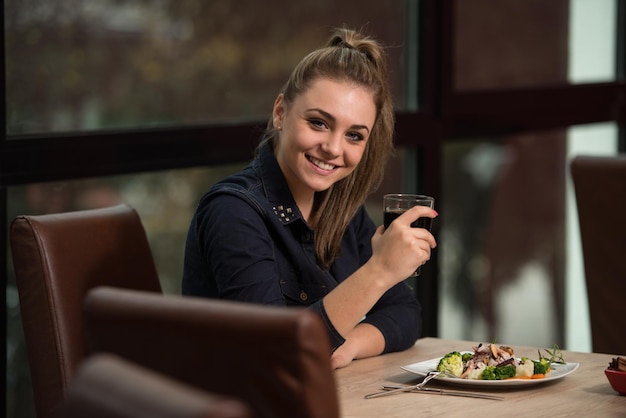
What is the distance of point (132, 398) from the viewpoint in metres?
0.94

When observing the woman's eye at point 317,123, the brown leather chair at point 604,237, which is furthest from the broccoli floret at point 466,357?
the brown leather chair at point 604,237

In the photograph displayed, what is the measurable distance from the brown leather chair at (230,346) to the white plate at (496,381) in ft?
2.31

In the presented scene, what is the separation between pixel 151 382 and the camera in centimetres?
96

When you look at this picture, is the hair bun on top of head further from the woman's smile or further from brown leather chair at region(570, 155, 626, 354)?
brown leather chair at region(570, 155, 626, 354)

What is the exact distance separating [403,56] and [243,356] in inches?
105

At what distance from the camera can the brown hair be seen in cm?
228

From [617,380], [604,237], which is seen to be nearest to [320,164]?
[617,380]

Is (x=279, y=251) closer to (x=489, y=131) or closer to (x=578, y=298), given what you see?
(x=489, y=131)

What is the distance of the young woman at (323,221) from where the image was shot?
2016mm

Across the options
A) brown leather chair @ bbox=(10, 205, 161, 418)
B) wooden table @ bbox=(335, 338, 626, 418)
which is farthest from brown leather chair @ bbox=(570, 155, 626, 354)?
brown leather chair @ bbox=(10, 205, 161, 418)

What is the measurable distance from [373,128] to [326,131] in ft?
0.66

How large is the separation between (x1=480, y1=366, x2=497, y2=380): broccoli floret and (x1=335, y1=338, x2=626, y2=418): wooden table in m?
0.03

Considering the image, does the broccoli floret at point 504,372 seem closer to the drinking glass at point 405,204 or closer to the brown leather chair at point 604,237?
the drinking glass at point 405,204

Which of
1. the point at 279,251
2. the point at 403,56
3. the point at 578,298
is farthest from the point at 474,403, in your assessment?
the point at 578,298
